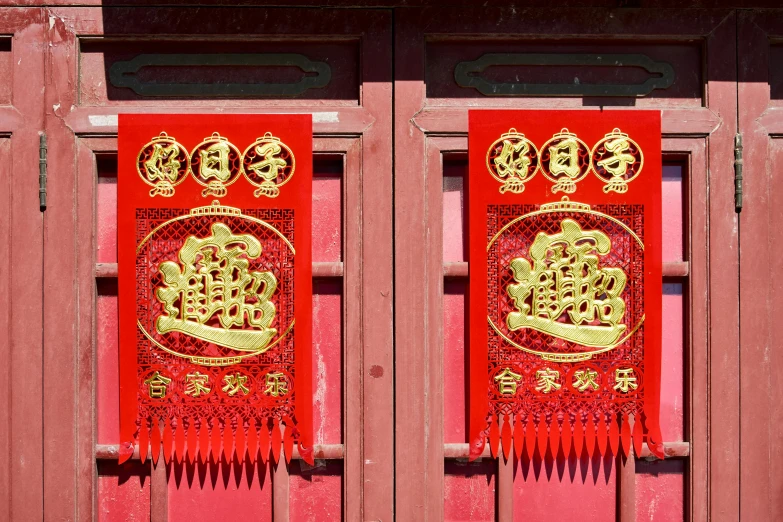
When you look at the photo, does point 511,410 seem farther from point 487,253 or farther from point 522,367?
point 487,253

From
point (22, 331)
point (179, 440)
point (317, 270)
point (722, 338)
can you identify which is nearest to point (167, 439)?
point (179, 440)

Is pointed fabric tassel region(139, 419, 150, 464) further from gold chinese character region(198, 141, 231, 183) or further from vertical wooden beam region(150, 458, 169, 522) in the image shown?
gold chinese character region(198, 141, 231, 183)

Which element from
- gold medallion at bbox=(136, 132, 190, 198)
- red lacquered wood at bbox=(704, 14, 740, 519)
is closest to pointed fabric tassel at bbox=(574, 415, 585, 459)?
red lacquered wood at bbox=(704, 14, 740, 519)

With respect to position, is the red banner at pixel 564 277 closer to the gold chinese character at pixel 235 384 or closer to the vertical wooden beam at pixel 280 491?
the vertical wooden beam at pixel 280 491

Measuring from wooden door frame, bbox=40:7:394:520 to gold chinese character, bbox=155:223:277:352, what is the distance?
0.26 m

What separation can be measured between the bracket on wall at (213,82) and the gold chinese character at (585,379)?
5.07 ft

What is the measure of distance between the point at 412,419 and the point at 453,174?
99cm

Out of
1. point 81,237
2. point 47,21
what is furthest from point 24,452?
point 47,21

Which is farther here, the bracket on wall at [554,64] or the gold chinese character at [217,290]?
the bracket on wall at [554,64]

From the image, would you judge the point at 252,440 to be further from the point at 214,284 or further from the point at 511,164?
the point at 511,164

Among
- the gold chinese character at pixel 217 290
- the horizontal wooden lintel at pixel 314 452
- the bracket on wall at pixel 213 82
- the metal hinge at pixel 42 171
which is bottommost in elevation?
the horizontal wooden lintel at pixel 314 452

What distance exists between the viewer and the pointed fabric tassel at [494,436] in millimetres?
2590

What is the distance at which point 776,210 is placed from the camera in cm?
266

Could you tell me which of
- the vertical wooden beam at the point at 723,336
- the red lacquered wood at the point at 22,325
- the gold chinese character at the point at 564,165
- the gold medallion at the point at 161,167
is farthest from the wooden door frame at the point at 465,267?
the red lacquered wood at the point at 22,325
